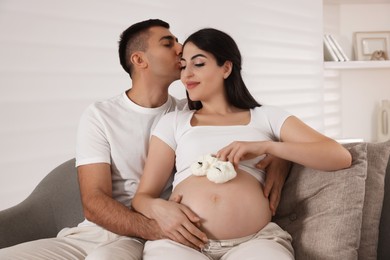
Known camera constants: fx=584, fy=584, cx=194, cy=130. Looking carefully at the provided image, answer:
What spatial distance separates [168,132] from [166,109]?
256 mm

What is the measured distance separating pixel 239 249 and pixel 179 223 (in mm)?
198

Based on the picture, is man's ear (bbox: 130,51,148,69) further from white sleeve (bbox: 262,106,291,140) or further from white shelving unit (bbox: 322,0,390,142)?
white shelving unit (bbox: 322,0,390,142)

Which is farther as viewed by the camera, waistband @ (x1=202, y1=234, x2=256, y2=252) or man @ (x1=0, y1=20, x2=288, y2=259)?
man @ (x1=0, y1=20, x2=288, y2=259)

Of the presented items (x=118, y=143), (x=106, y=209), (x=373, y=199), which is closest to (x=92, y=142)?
(x=118, y=143)

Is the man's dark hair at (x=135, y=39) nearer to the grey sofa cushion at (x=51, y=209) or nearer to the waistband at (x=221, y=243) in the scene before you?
the grey sofa cushion at (x=51, y=209)

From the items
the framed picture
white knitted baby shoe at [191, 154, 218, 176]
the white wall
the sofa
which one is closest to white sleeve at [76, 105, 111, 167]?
white knitted baby shoe at [191, 154, 218, 176]

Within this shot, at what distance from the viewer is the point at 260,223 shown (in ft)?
5.92

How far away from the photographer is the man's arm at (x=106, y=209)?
1861 mm

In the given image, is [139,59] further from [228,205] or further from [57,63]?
[57,63]

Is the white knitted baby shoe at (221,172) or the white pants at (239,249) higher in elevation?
the white knitted baby shoe at (221,172)

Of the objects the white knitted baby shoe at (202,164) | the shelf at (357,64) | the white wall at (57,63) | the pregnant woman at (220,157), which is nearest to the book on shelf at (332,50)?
the shelf at (357,64)

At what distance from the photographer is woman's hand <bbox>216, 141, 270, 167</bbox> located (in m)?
1.78

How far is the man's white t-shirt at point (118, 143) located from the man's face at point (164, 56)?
0.69 ft

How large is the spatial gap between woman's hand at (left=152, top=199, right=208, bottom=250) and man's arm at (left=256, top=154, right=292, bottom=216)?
260mm
